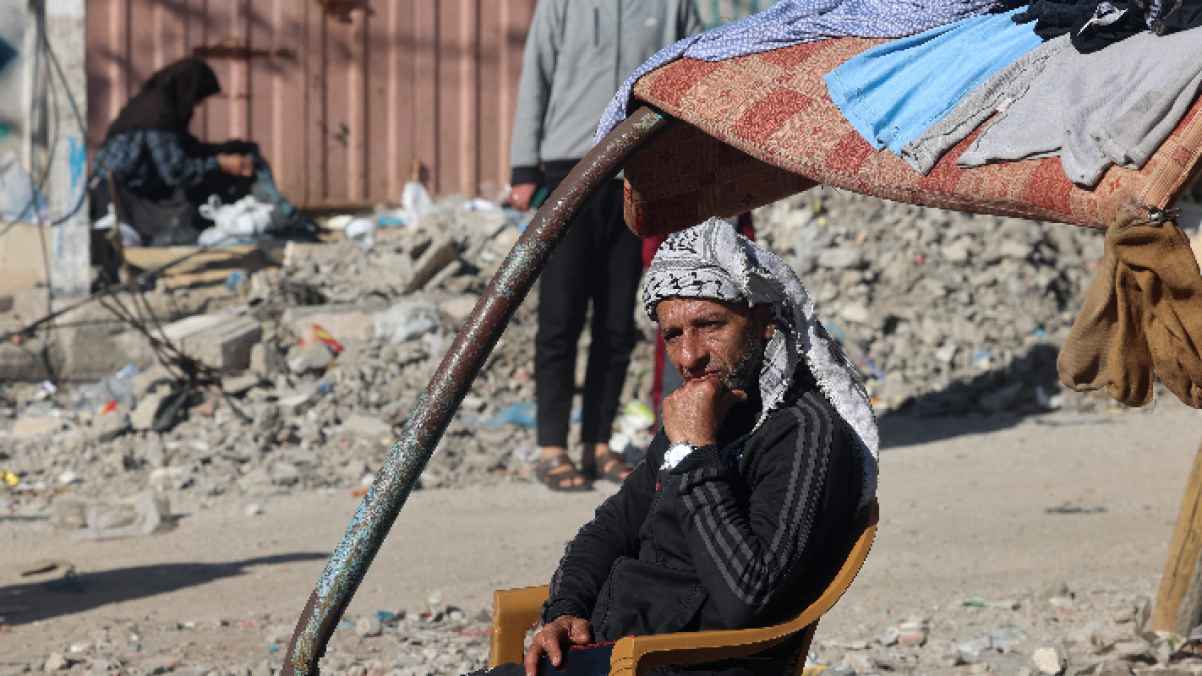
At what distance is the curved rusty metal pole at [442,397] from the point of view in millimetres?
3465

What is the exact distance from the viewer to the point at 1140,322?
2.83 meters

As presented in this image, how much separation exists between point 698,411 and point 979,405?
6.31 m

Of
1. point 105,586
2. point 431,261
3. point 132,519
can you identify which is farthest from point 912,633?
point 431,261

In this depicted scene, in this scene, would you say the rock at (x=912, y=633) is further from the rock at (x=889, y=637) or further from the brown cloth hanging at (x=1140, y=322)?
the brown cloth hanging at (x=1140, y=322)

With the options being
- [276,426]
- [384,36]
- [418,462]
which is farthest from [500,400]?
[418,462]

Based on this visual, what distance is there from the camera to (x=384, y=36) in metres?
12.1

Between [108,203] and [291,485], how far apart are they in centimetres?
380

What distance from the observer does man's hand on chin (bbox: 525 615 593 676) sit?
308 cm

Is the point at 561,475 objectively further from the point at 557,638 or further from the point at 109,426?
the point at 557,638

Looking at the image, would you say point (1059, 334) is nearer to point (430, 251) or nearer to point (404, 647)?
point (430, 251)

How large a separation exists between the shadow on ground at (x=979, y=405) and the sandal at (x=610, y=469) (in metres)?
1.62

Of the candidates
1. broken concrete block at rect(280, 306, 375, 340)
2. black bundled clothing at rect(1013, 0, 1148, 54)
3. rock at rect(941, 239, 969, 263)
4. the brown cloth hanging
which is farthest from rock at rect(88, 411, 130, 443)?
the brown cloth hanging

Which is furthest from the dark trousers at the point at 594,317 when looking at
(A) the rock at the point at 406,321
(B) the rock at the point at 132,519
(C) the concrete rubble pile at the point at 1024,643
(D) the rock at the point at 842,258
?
(D) the rock at the point at 842,258

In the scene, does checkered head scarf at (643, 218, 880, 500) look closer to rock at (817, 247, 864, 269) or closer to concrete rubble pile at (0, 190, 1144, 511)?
concrete rubble pile at (0, 190, 1144, 511)
